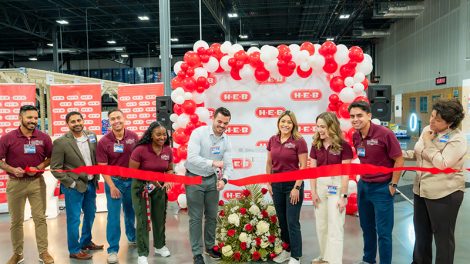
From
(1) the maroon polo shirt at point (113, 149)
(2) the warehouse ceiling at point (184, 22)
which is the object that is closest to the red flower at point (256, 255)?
(1) the maroon polo shirt at point (113, 149)

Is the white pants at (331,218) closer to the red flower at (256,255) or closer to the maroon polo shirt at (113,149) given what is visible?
the red flower at (256,255)

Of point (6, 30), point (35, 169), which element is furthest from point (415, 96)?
point (6, 30)

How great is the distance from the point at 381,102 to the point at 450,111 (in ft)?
7.30

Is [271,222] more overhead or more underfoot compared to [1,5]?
more underfoot

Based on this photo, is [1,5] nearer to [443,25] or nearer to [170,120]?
[170,120]

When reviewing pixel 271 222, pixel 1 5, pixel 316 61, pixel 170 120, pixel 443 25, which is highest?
pixel 1 5

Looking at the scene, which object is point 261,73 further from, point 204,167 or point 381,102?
point 204,167

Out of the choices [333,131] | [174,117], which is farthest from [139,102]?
[333,131]

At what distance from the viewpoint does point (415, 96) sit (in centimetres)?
1534

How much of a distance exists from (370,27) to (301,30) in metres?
4.14

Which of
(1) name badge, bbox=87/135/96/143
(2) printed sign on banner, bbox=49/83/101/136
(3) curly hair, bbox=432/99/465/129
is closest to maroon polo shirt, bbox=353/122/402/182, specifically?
(3) curly hair, bbox=432/99/465/129

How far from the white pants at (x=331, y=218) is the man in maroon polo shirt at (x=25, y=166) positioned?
2.55m

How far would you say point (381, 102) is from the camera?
16.1ft

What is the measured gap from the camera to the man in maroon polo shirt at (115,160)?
11.8 ft
